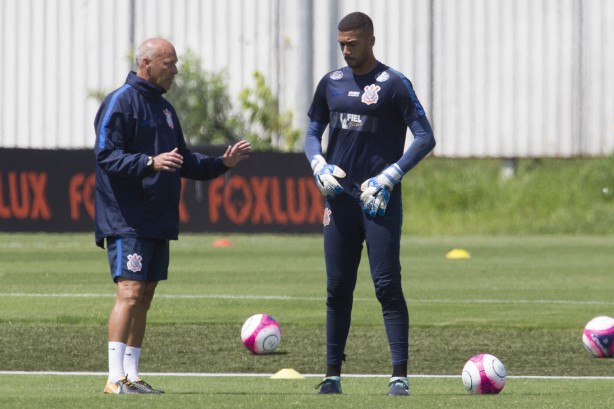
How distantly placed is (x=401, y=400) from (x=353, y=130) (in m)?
1.64

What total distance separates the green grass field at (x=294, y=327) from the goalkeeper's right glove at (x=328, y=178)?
3.93 feet

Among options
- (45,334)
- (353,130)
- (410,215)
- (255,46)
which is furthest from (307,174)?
(353,130)

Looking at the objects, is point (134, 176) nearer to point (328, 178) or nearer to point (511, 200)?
point (328, 178)

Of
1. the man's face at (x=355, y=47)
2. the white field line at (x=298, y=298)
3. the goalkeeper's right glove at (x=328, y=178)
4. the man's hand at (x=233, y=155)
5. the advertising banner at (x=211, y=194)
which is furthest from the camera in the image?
the advertising banner at (x=211, y=194)

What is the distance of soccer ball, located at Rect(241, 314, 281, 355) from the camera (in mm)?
11422

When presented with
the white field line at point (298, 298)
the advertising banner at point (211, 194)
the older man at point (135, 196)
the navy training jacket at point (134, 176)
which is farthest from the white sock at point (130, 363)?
the advertising banner at point (211, 194)

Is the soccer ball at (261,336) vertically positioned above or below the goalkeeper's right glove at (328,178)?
below

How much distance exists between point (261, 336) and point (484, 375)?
3.27 metres

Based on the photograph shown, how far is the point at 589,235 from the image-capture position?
1248 inches

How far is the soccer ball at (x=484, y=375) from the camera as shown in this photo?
8.48m

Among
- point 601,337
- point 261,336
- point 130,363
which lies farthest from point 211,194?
point 130,363

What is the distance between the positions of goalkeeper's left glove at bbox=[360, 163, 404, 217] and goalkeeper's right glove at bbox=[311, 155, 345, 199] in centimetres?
15

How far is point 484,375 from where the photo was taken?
848 cm

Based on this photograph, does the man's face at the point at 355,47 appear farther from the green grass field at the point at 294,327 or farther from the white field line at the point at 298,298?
the white field line at the point at 298,298
